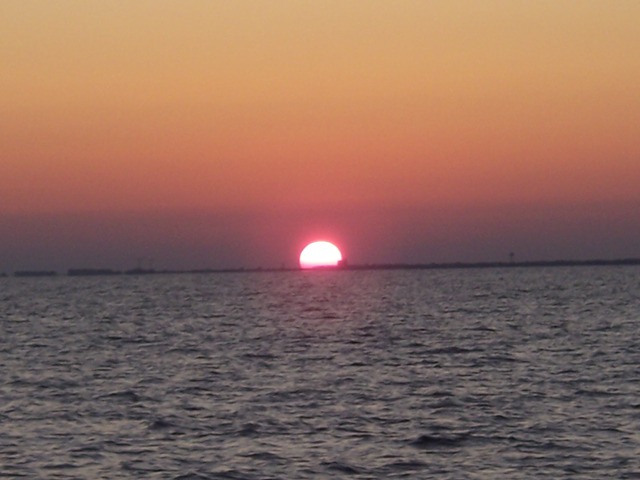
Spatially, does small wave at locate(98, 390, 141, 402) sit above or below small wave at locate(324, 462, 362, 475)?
above

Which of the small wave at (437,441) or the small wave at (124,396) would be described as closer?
the small wave at (437,441)

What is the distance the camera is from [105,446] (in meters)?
28.8

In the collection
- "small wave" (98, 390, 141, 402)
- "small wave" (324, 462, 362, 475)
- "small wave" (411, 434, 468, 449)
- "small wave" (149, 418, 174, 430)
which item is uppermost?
"small wave" (98, 390, 141, 402)

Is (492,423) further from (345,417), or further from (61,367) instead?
(61,367)

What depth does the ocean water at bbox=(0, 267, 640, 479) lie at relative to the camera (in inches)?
1054

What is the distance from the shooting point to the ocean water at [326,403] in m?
26.8

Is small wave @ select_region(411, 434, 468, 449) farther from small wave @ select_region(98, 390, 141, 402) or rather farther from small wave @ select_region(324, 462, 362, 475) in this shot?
small wave @ select_region(98, 390, 141, 402)

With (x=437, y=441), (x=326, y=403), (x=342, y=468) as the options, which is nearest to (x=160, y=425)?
(x=326, y=403)

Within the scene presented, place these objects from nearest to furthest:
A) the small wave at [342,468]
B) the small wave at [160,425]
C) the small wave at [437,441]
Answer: the small wave at [342,468]
the small wave at [437,441]
the small wave at [160,425]

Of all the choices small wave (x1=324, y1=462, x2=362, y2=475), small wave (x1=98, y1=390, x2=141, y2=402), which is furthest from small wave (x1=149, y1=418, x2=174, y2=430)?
small wave (x1=324, y1=462, x2=362, y2=475)

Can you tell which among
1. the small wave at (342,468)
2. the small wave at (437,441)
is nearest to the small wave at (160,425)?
the small wave at (342,468)

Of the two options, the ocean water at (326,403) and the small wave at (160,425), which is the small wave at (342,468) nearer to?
the ocean water at (326,403)

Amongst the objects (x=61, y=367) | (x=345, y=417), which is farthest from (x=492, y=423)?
(x=61, y=367)

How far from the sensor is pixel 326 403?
3578 cm
